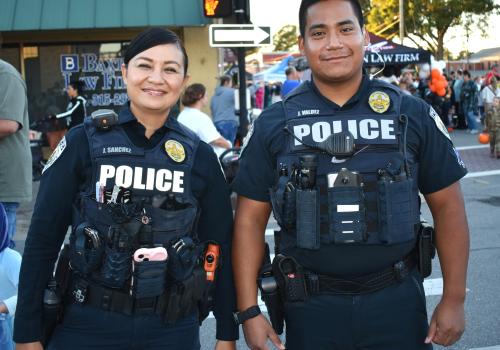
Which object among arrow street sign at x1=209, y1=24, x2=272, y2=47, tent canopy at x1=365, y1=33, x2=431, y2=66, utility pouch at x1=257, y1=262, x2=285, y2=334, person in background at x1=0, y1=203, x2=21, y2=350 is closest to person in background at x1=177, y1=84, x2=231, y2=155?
arrow street sign at x1=209, y1=24, x2=272, y2=47

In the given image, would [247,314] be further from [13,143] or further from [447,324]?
[13,143]

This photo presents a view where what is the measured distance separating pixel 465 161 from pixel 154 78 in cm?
1268

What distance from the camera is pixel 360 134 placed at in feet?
8.95

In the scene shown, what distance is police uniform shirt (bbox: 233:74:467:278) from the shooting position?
269 centimetres

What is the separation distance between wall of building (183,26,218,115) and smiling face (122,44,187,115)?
11.2 m

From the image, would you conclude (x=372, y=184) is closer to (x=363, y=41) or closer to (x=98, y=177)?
(x=363, y=41)

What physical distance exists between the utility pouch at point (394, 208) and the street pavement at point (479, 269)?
2.46 m

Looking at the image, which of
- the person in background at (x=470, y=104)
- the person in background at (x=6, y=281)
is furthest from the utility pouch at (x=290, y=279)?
the person in background at (x=470, y=104)

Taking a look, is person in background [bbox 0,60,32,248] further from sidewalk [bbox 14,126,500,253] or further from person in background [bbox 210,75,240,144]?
person in background [bbox 210,75,240,144]

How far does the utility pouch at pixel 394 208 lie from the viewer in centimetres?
262

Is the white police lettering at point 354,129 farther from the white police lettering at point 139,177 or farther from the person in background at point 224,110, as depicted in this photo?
the person in background at point 224,110

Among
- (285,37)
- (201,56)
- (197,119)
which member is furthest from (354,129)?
(285,37)

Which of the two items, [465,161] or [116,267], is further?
[465,161]

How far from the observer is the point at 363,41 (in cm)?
286
